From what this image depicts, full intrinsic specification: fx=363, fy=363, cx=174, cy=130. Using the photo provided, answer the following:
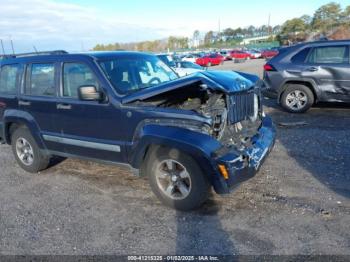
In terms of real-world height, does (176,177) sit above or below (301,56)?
below

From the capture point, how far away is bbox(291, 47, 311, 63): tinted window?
29.2 ft

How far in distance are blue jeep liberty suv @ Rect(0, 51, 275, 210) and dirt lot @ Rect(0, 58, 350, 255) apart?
0.39 meters

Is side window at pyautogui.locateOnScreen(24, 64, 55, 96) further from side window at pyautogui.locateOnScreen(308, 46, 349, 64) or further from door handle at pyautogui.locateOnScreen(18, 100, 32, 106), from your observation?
side window at pyautogui.locateOnScreen(308, 46, 349, 64)

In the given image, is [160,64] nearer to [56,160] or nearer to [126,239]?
[56,160]

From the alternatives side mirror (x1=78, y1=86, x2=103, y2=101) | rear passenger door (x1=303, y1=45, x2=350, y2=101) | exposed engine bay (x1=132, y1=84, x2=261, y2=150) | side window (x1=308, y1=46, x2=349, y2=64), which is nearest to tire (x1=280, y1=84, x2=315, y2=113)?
rear passenger door (x1=303, y1=45, x2=350, y2=101)

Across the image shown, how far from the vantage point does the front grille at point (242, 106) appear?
173 inches

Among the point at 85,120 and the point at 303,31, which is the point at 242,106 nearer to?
the point at 85,120

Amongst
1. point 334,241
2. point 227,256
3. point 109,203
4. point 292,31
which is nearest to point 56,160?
point 109,203

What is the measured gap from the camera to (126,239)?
380cm

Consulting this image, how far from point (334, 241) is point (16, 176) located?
4.79 metres

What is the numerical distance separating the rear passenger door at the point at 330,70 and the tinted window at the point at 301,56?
0.31 ft

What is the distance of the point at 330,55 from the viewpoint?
28.4 ft

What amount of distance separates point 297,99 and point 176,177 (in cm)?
597

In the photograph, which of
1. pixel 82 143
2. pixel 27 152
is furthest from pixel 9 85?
pixel 82 143
